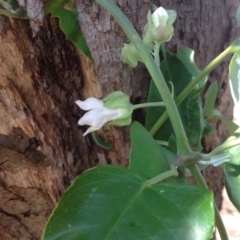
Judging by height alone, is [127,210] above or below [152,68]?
below

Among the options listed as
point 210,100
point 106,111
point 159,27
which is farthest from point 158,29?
point 210,100

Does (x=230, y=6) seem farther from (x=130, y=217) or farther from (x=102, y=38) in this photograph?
(x=130, y=217)

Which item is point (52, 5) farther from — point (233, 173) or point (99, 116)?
point (233, 173)

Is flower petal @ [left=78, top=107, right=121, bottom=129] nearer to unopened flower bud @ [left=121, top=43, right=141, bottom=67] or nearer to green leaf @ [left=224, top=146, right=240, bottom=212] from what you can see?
unopened flower bud @ [left=121, top=43, right=141, bottom=67]

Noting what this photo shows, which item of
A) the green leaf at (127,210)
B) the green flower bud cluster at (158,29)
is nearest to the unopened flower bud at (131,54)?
the green flower bud cluster at (158,29)

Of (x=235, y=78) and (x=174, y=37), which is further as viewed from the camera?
(x=174, y=37)

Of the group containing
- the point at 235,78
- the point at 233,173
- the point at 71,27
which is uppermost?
the point at 71,27

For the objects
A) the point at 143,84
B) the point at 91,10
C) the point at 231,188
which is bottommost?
the point at 231,188

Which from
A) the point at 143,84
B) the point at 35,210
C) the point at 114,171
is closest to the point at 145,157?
the point at 114,171

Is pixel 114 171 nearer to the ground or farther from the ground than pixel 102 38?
nearer to the ground
